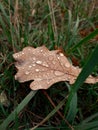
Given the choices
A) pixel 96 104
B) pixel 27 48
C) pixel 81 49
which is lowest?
pixel 96 104

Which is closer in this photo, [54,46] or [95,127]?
[95,127]

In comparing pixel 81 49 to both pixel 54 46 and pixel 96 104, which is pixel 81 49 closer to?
pixel 54 46

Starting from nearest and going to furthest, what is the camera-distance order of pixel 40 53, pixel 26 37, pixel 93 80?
pixel 93 80, pixel 40 53, pixel 26 37

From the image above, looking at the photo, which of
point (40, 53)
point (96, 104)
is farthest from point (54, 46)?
point (96, 104)

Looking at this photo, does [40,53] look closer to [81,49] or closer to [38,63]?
[38,63]

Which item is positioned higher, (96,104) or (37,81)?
(37,81)

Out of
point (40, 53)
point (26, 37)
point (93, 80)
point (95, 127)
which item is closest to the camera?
point (95, 127)
